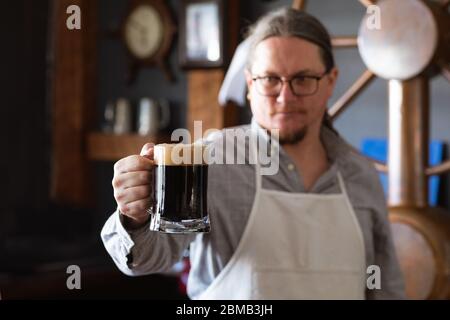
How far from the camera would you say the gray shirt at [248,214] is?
1.08m

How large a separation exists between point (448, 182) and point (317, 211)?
102 centimetres

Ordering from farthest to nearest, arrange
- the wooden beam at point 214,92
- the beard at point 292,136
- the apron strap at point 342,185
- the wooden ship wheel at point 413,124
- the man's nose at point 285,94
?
1. the wooden beam at point 214,92
2. the wooden ship wheel at point 413,124
3. the apron strap at point 342,185
4. the beard at point 292,136
5. the man's nose at point 285,94

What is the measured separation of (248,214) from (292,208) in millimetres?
75

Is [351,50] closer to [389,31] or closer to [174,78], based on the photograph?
[389,31]

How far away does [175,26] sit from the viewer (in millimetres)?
2932

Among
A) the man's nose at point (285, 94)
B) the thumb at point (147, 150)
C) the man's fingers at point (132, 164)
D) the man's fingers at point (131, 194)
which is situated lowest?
the man's fingers at point (131, 194)

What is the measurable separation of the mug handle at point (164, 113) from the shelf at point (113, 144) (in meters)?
0.06

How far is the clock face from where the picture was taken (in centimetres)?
298

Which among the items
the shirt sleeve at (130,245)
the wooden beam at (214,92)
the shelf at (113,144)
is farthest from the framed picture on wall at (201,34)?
the shirt sleeve at (130,245)

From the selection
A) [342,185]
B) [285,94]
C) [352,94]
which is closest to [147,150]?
[285,94]

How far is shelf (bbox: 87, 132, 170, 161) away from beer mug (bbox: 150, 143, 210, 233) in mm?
2128

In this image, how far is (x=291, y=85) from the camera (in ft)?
3.01

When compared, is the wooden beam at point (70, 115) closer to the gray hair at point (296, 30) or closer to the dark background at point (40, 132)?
the dark background at point (40, 132)

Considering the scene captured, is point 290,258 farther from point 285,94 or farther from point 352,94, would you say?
point 352,94
